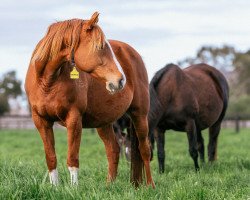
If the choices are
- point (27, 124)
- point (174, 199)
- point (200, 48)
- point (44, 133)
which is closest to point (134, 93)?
point (44, 133)

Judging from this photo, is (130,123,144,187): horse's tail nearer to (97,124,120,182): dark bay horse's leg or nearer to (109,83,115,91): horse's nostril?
(97,124,120,182): dark bay horse's leg

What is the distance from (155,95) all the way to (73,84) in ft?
13.1

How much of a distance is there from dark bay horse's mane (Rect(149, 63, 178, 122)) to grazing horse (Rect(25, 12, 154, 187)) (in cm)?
277

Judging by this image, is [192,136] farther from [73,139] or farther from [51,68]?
[51,68]

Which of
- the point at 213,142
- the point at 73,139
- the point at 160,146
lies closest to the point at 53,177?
the point at 73,139

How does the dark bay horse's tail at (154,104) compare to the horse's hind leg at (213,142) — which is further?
the horse's hind leg at (213,142)

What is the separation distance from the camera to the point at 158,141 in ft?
30.8

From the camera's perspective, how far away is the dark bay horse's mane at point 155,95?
8820mm

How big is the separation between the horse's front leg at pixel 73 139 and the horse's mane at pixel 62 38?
646 millimetres

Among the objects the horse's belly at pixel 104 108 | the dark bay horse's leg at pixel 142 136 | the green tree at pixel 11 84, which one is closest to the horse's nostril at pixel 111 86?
the horse's belly at pixel 104 108

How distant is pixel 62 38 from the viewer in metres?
5.05

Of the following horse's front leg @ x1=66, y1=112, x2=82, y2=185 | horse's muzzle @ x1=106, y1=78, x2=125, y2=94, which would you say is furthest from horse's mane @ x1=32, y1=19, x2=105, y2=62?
horse's front leg @ x1=66, y1=112, x2=82, y2=185

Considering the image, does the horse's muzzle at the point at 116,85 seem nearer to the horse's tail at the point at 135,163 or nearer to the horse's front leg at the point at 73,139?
the horse's front leg at the point at 73,139

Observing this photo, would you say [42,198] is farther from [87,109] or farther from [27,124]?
[27,124]
